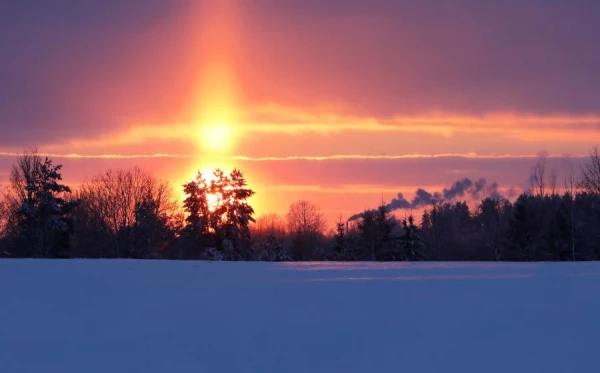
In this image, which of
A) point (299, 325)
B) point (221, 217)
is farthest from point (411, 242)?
point (299, 325)

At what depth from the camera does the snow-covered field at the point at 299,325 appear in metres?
12.0

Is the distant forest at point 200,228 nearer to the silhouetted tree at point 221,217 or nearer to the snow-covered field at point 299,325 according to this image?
the silhouetted tree at point 221,217

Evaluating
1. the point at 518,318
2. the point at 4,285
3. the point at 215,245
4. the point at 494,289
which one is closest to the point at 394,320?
the point at 518,318

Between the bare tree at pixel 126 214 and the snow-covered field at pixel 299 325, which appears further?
the bare tree at pixel 126 214

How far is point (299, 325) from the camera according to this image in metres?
14.1

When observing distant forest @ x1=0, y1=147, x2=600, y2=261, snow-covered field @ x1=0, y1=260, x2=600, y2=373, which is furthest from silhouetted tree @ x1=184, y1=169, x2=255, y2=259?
snow-covered field @ x1=0, y1=260, x2=600, y2=373

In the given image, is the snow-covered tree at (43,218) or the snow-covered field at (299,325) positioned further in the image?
the snow-covered tree at (43,218)

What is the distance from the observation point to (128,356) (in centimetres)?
1223

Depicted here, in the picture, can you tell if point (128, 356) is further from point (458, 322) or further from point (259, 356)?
point (458, 322)

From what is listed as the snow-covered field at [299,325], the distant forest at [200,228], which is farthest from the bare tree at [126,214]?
the snow-covered field at [299,325]

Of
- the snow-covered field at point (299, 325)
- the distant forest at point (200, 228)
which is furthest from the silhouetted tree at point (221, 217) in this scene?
the snow-covered field at point (299, 325)

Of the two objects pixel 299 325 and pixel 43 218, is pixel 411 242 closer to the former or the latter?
pixel 43 218

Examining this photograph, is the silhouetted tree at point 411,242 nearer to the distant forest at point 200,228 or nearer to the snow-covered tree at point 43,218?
the distant forest at point 200,228

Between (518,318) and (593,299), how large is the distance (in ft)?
9.24
